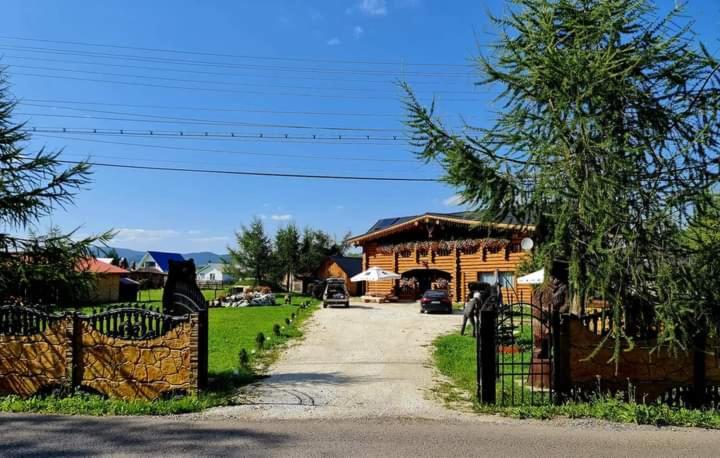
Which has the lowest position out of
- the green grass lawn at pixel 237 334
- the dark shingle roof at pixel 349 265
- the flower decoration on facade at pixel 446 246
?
the green grass lawn at pixel 237 334

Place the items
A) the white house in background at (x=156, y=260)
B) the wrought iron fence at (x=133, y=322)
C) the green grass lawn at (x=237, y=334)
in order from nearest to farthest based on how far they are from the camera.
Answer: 1. the wrought iron fence at (x=133, y=322)
2. the green grass lawn at (x=237, y=334)
3. the white house in background at (x=156, y=260)

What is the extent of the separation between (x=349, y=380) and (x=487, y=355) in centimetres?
298

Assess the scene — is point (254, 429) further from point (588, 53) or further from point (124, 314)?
point (588, 53)

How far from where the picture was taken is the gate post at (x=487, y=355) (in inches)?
311

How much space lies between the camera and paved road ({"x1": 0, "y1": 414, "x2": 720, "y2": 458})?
595 centimetres

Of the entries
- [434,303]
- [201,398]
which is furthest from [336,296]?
[201,398]

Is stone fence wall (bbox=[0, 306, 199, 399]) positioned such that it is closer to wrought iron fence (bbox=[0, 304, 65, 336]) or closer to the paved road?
wrought iron fence (bbox=[0, 304, 65, 336])

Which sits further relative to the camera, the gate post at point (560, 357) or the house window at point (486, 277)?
the house window at point (486, 277)

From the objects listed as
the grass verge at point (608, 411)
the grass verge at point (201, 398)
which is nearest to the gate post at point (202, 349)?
the grass verge at point (201, 398)

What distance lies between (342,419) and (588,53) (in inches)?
240

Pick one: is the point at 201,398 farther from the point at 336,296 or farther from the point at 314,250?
the point at 314,250

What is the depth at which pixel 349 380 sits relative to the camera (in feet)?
32.4

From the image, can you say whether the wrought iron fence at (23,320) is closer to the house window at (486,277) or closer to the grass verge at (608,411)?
the grass verge at (608,411)

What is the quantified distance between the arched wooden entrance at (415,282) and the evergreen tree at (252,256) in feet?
58.5
